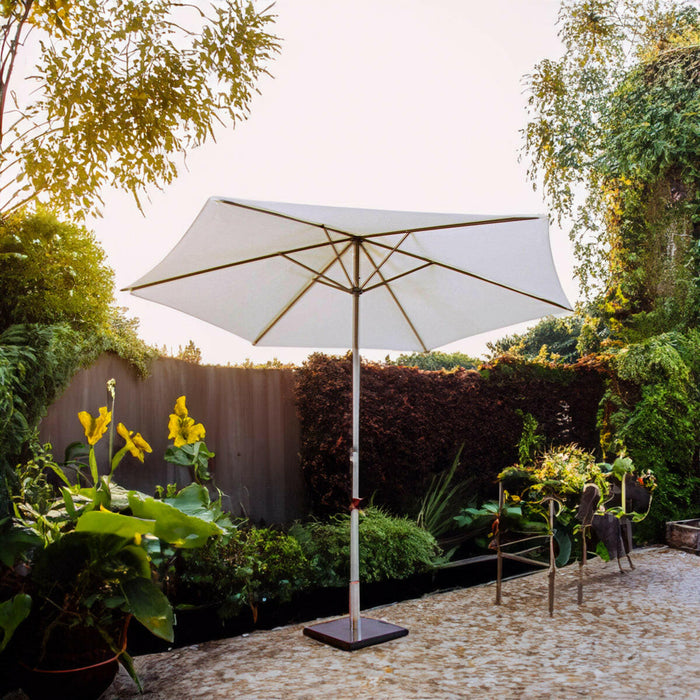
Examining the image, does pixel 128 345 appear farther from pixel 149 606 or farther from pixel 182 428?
pixel 149 606

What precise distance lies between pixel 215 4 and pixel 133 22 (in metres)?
0.82

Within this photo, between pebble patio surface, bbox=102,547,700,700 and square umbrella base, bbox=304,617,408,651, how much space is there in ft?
0.13

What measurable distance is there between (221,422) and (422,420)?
1.81 m

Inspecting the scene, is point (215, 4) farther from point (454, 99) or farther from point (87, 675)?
point (87, 675)

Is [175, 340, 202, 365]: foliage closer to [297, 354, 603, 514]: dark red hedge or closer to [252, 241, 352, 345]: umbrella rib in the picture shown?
[297, 354, 603, 514]: dark red hedge

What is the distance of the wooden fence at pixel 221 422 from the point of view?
466 centimetres

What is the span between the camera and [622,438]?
689cm

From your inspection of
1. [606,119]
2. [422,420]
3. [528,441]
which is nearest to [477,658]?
[422,420]

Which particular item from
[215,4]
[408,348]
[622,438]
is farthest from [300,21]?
[622,438]

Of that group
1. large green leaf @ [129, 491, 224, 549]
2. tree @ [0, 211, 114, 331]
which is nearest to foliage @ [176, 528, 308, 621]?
large green leaf @ [129, 491, 224, 549]

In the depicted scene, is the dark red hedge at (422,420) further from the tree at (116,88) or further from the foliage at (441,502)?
the tree at (116,88)

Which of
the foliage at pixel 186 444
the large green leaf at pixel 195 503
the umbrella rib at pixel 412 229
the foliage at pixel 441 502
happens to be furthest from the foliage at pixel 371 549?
the umbrella rib at pixel 412 229

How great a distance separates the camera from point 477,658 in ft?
11.4

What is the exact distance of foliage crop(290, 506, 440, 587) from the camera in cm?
465
